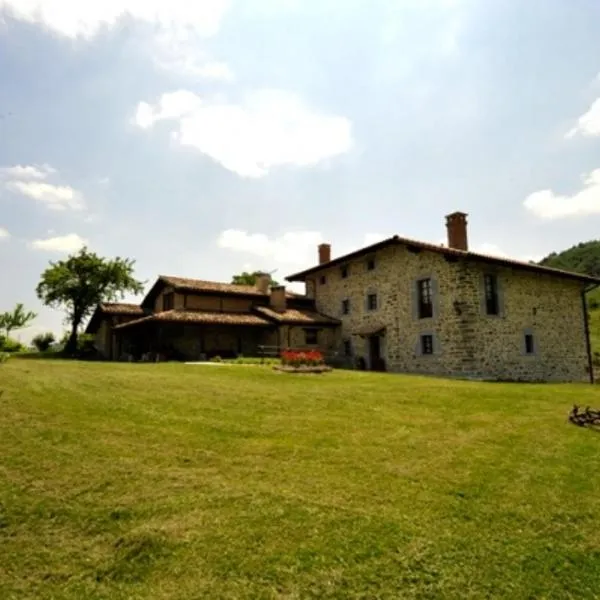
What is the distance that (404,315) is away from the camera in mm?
24938

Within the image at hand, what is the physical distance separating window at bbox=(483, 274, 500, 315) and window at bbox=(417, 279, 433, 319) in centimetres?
254

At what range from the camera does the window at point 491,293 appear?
22828 mm

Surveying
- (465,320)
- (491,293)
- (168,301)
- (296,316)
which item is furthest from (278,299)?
(491,293)

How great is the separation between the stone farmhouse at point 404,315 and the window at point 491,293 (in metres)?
0.05

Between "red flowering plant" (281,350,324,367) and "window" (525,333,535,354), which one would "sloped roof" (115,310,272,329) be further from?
"window" (525,333,535,354)

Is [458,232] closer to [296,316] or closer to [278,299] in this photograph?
[296,316]

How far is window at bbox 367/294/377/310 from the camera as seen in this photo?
27267mm

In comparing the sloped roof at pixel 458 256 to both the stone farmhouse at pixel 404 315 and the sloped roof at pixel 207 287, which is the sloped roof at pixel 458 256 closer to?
the stone farmhouse at pixel 404 315

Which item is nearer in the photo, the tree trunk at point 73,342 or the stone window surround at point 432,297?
the stone window surround at point 432,297

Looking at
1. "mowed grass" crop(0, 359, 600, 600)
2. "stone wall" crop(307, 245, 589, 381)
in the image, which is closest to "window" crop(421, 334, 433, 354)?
"stone wall" crop(307, 245, 589, 381)

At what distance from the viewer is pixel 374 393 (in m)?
13.4

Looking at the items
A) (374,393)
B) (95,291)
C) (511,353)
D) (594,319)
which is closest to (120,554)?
(374,393)

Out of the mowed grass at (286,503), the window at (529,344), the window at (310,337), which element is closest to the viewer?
the mowed grass at (286,503)

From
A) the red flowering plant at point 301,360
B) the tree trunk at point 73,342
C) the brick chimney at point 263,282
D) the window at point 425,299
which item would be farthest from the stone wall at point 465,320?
the tree trunk at point 73,342
